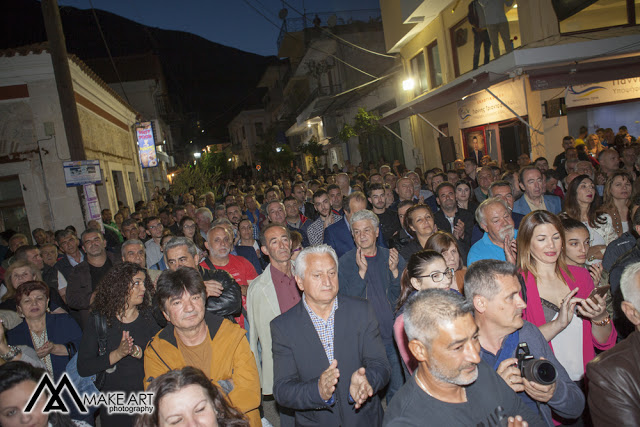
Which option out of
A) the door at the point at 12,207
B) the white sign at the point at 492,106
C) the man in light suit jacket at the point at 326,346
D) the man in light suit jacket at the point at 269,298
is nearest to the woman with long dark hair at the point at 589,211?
the man in light suit jacket at the point at 326,346

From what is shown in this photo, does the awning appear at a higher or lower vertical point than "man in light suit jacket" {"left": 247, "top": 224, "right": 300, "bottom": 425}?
higher

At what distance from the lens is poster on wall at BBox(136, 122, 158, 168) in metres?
22.0

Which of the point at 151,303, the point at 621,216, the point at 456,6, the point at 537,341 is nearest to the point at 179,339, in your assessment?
the point at 151,303

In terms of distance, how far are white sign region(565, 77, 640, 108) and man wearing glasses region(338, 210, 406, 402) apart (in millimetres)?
9870

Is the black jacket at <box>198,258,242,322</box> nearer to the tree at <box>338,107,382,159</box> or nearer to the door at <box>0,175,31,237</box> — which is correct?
the door at <box>0,175,31,237</box>

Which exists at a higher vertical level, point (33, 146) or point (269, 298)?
point (33, 146)

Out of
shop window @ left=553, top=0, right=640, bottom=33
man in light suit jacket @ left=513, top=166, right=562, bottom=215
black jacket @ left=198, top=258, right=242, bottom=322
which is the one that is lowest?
black jacket @ left=198, top=258, right=242, bottom=322

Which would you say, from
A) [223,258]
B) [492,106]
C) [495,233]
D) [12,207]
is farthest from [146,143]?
[495,233]

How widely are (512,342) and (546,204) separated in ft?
13.2

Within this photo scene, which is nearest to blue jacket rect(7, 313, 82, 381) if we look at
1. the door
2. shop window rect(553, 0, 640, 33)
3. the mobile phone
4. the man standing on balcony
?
the mobile phone

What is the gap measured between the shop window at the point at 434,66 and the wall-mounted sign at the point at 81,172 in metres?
14.0

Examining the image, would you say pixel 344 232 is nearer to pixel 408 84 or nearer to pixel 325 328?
pixel 325 328

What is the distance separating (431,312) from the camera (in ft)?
6.77

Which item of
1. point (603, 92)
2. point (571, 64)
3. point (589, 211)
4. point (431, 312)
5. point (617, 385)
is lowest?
point (617, 385)
